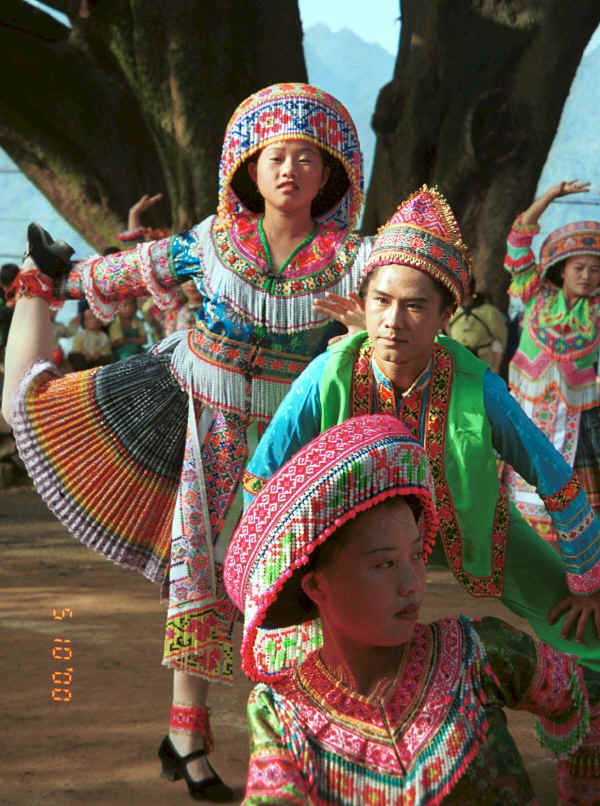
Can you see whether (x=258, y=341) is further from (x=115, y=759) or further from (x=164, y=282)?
(x=115, y=759)

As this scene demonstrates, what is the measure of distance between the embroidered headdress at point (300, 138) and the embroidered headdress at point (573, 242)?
338 centimetres

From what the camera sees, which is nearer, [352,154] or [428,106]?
[352,154]

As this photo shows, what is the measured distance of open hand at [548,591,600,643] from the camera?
9.72ft

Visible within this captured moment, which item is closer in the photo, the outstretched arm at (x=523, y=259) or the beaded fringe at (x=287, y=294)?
the beaded fringe at (x=287, y=294)

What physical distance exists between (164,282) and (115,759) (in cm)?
156

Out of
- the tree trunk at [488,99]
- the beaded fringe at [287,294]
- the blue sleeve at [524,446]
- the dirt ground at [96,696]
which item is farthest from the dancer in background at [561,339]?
the blue sleeve at [524,446]

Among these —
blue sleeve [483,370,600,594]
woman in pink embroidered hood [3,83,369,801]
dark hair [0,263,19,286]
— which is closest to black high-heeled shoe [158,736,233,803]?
woman in pink embroidered hood [3,83,369,801]

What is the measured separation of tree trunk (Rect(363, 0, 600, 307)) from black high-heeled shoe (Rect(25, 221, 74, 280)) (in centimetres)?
674

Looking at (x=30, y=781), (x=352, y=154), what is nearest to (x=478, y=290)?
(x=352, y=154)

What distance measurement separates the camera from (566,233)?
7074mm

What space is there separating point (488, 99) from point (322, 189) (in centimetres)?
681

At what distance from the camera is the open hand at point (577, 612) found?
2.96 metres

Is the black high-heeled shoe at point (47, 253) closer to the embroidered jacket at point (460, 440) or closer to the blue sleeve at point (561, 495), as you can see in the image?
the embroidered jacket at point (460, 440)

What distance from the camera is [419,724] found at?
2219 mm
